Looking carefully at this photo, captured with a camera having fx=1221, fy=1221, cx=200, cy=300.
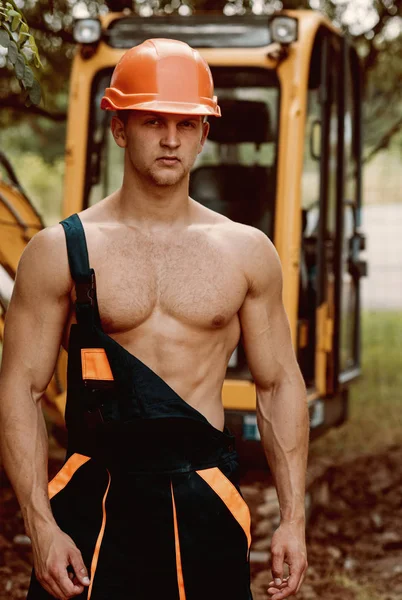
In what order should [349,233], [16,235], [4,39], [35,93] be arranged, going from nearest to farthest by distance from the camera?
[4,39]
[35,93]
[16,235]
[349,233]

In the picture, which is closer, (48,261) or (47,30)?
(48,261)

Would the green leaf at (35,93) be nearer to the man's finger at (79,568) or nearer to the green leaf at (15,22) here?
the green leaf at (15,22)

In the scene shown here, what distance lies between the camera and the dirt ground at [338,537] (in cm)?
623

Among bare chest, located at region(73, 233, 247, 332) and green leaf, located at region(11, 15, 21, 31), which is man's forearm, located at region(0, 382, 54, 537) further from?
green leaf, located at region(11, 15, 21, 31)

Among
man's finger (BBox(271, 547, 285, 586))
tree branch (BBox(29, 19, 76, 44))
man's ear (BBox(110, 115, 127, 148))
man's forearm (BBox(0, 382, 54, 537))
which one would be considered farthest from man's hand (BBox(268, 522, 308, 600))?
tree branch (BBox(29, 19, 76, 44))

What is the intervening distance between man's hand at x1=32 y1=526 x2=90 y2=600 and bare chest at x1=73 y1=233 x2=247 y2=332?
550 millimetres

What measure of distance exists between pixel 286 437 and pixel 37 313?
79cm

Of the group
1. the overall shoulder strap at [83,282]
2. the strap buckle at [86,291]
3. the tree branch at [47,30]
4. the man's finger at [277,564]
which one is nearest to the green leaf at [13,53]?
the overall shoulder strap at [83,282]

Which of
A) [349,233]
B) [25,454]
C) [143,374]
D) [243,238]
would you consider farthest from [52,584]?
A: [349,233]

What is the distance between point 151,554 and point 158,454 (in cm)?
26

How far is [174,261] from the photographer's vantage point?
3.24m

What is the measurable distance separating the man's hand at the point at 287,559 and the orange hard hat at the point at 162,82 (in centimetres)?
114

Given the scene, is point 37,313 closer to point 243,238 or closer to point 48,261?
point 48,261

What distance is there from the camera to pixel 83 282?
3.09 m
